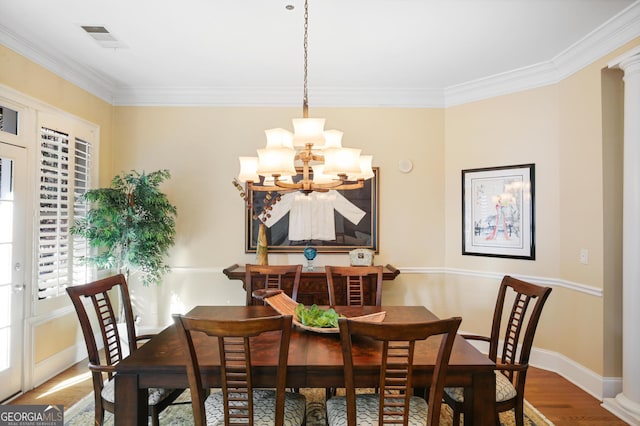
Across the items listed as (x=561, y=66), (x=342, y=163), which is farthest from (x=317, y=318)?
(x=561, y=66)

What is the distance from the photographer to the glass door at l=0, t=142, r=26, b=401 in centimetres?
287

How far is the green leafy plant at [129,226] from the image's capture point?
11.5 ft


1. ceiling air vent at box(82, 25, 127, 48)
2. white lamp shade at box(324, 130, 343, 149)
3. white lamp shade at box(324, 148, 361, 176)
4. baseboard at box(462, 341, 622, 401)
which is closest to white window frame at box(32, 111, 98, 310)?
ceiling air vent at box(82, 25, 127, 48)

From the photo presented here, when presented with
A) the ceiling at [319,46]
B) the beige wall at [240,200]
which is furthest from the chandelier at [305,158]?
the beige wall at [240,200]

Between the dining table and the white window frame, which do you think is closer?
the dining table

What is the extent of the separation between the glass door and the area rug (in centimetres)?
62

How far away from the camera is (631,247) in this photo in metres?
2.71

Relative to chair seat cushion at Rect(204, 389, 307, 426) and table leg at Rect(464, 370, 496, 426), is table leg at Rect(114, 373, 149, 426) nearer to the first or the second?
chair seat cushion at Rect(204, 389, 307, 426)

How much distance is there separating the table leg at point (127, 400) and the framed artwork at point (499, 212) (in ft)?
11.0

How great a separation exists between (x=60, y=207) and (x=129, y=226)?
59 cm

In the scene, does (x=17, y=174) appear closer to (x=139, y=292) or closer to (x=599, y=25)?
(x=139, y=292)

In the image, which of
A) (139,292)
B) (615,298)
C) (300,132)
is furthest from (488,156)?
(139,292)

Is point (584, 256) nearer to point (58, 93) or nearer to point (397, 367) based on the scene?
point (397, 367)

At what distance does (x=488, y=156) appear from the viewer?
394 cm
